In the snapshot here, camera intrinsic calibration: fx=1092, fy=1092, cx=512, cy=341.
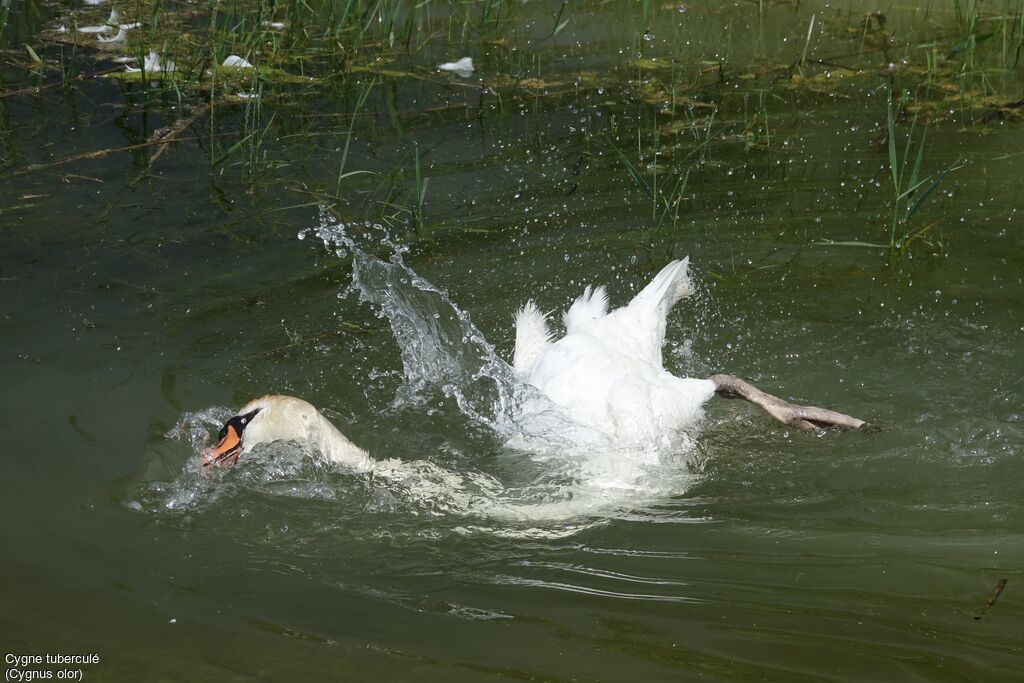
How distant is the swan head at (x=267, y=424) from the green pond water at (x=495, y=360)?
0.08 m

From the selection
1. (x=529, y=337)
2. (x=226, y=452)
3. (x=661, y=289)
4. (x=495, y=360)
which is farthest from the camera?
(x=529, y=337)

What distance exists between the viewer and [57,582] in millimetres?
3477

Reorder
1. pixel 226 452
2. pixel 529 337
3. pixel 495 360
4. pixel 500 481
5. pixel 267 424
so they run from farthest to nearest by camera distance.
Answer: pixel 529 337 < pixel 495 360 < pixel 500 481 < pixel 267 424 < pixel 226 452

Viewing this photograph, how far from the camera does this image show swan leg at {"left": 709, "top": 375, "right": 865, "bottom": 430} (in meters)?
4.31

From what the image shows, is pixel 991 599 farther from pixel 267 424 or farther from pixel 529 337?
pixel 267 424

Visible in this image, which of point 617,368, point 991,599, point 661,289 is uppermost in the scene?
point 661,289

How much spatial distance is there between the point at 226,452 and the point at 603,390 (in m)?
1.44

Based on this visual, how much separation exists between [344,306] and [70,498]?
1.77 m

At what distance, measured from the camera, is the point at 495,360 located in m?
4.70

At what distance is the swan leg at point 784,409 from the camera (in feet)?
14.1

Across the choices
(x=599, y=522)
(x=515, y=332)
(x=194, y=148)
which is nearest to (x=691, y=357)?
(x=515, y=332)

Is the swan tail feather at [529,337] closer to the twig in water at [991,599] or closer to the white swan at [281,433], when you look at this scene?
the white swan at [281,433]

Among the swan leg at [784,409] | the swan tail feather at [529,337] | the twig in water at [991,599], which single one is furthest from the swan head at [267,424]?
the twig in water at [991,599]

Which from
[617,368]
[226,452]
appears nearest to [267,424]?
[226,452]
